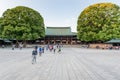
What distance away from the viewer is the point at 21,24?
49688 mm

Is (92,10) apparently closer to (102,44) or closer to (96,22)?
(96,22)

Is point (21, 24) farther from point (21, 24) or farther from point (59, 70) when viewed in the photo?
point (59, 70)

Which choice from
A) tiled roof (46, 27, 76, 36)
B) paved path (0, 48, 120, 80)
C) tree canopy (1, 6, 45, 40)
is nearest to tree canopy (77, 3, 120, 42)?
tree canopy (1, 6, 45, 40)

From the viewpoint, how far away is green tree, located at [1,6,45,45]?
49000mm

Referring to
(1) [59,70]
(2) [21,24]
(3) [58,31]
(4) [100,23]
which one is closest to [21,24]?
(2) [21,24]

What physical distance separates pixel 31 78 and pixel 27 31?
4063 cm

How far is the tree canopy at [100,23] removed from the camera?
155 feet

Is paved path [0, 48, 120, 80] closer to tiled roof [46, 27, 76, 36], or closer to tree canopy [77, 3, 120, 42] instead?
tree canopy [77, 3, 120, 42]

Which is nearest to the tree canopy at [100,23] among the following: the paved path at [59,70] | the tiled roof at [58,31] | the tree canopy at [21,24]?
the tree canopy at [21,24]

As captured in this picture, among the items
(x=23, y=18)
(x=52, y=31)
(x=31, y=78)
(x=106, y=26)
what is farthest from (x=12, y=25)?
(x=31, y=78)

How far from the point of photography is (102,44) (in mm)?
53094

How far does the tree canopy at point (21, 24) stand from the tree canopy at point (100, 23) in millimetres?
12149

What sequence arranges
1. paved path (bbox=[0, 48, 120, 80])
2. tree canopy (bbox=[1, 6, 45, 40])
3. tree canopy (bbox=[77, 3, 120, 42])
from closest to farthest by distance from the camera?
paved path (bbox=[0, 48, 120, 80])
tree canopy (bbox=[77, 3, 120, 42])
tree canopy (bbox=[1, 6, 45, 40])

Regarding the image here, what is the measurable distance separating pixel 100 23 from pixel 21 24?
20092 millimetres
